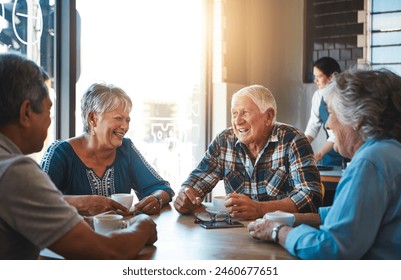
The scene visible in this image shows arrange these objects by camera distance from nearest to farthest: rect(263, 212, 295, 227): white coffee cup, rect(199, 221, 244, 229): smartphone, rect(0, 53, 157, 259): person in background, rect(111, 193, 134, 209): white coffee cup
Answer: rect(0, 53, 157, 259): person in background, rect(263, 212, 295, 227): white coffee cup, rect(199, 221, 244, 229): smartphone, rect(111, 193, 134, 209): white coffee cup

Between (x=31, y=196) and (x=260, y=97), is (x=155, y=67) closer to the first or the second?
(x=260, y=97)

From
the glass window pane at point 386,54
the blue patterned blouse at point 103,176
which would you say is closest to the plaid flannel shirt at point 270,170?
the blue patterned blouse at point 103,176

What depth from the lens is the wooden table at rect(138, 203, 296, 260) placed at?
142 centimetres

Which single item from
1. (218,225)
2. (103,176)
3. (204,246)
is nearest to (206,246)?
(204,246)

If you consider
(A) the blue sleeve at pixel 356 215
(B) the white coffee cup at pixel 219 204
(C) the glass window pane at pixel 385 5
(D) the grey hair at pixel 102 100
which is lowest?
(B) the white coffee cup at pixel 219 204

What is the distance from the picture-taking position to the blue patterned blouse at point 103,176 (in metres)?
2.21

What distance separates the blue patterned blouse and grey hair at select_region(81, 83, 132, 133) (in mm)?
192

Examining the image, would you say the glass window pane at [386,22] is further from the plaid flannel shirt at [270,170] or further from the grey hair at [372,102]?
the grey hair at [372,102]

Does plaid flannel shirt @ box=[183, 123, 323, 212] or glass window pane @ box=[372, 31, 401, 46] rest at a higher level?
glass window pane @ box=[372, 31, 401, 46]

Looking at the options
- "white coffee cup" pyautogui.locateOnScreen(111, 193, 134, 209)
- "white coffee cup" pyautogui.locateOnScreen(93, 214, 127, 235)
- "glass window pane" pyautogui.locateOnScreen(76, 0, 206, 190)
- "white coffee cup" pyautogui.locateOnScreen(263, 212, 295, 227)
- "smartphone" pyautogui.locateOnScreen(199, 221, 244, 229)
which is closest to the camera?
"white coffee cup" pyautogui.locateOnScreen(93, 214, 127, 235)

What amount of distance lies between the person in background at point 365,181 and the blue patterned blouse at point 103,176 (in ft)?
3.54

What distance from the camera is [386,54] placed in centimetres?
506

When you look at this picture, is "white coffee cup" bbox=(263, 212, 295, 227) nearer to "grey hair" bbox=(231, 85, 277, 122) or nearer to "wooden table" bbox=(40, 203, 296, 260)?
"wooden table" bbox=(40, 203, 296, 260)

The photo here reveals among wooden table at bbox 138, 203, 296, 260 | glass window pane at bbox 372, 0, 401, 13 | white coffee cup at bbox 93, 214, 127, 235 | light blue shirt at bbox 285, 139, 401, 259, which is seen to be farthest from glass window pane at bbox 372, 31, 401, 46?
white coffee cup at bbox 93, 214, 127, 235
